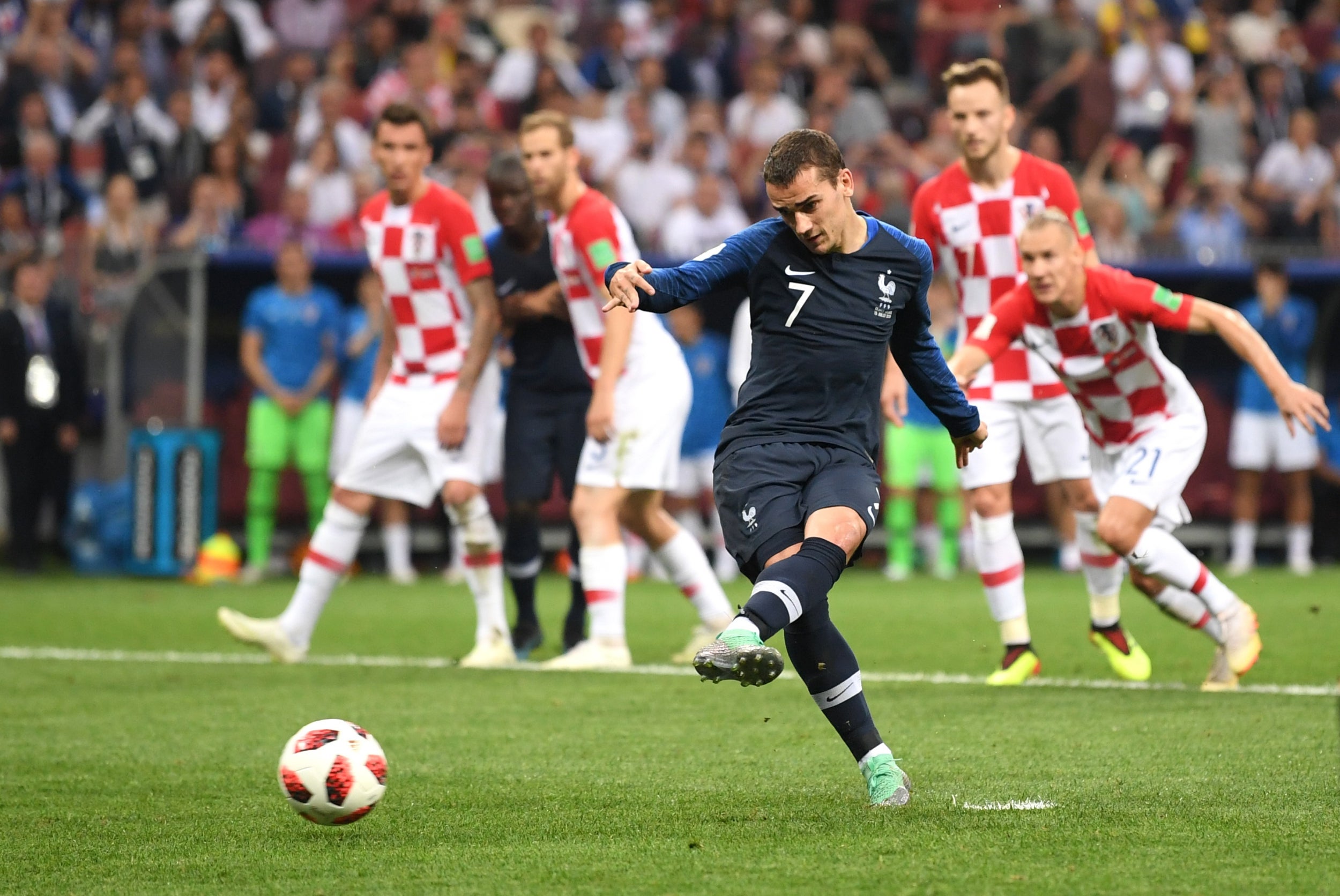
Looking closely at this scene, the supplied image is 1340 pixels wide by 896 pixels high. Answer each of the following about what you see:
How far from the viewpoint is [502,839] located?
4.61 metres

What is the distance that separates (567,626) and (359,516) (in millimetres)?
1313

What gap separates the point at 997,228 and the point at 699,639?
2520mm

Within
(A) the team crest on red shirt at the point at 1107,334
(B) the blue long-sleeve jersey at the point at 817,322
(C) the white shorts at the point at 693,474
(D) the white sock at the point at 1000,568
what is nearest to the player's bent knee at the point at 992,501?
(D) the white sock at the point at 1000,568

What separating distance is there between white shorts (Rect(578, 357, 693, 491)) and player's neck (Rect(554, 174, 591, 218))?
0.82 metres

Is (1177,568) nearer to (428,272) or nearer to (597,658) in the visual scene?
(597,658)

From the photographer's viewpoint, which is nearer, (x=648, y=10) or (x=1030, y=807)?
(x=1030, y=807)

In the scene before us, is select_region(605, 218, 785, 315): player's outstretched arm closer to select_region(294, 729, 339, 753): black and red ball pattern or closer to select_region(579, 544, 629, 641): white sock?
select_region(294, 729, 339, 753): black and red ball pattern

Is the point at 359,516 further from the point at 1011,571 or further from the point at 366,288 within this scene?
the point at 366,288

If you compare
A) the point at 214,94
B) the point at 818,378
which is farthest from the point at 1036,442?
the point at 214,94

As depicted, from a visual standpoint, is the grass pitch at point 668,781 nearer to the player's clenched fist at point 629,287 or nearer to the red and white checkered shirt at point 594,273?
the player's clenched fist at point 629,287

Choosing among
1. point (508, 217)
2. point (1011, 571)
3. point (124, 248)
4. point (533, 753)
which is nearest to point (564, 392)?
point (508, 217)

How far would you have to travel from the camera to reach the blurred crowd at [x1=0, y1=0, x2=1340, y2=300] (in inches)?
613

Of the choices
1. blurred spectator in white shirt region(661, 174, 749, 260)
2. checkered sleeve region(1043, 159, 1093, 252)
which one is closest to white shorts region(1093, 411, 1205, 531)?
checkered sleeve region(1043, 159, 1093, 252)

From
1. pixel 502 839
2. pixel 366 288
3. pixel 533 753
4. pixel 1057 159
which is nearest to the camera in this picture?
pixel 502 839
